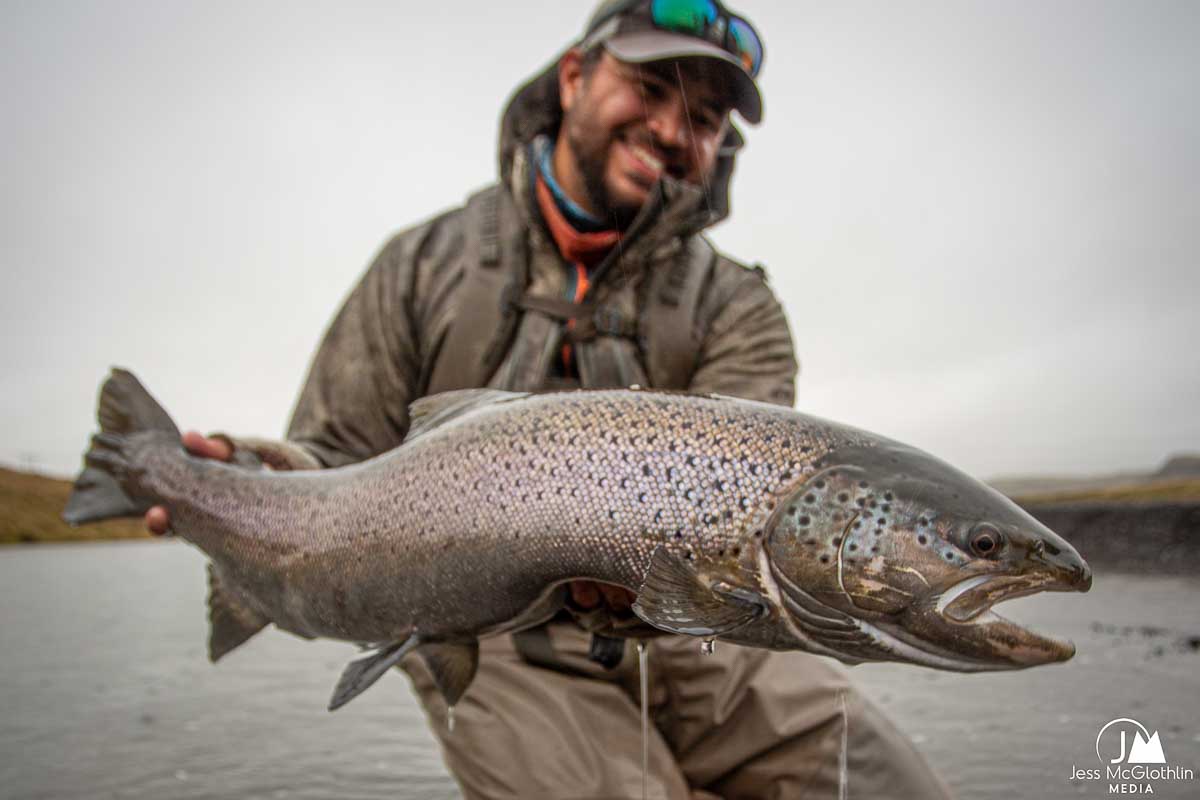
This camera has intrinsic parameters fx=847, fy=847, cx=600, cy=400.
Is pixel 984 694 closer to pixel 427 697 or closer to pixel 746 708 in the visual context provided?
pixel 746 708

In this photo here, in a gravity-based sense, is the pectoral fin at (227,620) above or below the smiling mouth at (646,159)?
below

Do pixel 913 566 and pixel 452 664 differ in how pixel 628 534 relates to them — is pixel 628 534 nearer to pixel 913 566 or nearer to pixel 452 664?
pixel 913 566

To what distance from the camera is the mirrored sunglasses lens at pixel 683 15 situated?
3.39 m

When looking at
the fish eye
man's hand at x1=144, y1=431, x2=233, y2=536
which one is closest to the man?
man's hand at x1=144, y1=431, x2=233, y2=536

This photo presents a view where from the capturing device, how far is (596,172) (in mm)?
3402

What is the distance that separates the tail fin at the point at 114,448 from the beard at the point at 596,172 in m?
1.78

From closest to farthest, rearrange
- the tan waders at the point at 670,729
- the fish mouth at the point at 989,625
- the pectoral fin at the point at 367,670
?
→ 1. the fish mouth at the point at 989,625
2. the pectoral fin at the point at 367,670
3. the tan waders at the point at 670,729

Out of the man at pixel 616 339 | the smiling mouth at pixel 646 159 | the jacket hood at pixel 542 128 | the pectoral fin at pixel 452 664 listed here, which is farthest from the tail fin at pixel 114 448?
the smiling mouth at pixel 646 159

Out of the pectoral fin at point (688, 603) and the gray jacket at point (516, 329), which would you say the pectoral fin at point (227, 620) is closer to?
the gray jacket at point (516, 329)

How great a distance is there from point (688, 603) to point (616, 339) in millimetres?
1667

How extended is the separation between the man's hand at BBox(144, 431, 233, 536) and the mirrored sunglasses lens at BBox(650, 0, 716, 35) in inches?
90.3

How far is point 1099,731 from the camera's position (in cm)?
468

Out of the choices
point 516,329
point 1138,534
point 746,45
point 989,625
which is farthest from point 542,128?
point 1138,534

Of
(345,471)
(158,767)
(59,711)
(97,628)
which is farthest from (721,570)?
(97,628)
